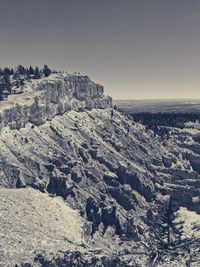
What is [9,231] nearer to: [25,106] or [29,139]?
[29,139]

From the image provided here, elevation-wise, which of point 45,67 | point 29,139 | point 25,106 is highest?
point 45,67

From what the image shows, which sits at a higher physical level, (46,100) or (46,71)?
(46,71)

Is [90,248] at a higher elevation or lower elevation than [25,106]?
lower


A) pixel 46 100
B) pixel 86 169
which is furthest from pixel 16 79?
pixel 86 169

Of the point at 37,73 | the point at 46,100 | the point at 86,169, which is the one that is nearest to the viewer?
the point at 86,169

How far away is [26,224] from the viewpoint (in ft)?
369

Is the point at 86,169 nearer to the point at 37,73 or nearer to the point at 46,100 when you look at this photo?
the point at 46,100

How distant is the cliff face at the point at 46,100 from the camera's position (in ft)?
483

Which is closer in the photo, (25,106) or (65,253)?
(65,253)

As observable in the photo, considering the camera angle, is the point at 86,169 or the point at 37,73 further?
the point at 37,73

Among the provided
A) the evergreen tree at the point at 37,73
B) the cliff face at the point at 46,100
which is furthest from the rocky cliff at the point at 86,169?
the evergreen tree at the point at 37,73

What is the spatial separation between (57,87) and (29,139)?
35660mm

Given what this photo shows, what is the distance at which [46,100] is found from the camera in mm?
167625

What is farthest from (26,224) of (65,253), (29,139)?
(29,139)
